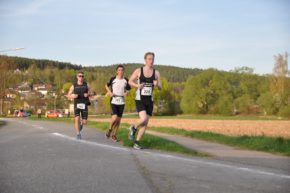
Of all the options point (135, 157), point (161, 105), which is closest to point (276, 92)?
point (161, 105)

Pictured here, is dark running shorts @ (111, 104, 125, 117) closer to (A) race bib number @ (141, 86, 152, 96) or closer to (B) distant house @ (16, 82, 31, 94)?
(A) race bib number @ (141, 86, 152, 96)

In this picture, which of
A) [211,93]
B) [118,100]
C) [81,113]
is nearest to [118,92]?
[118,100]

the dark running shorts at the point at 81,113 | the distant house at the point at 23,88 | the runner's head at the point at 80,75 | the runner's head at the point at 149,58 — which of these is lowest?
the dark running shorts at the point at 81,113

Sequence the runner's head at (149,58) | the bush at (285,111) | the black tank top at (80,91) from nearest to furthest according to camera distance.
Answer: the runner's head at (149,58), the black tank top at (80,91), the bush at (285,111)

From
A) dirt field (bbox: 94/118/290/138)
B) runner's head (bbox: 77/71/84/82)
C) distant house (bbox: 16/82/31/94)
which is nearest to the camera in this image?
runner's head (bbox: 77/71/84/82)

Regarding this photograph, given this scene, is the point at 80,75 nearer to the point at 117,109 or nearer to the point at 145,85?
the point at 117,109

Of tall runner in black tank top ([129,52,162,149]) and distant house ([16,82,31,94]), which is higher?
distant house ([16,82,31,94])

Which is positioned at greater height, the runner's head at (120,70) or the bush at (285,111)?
the runner's head at (120,70)

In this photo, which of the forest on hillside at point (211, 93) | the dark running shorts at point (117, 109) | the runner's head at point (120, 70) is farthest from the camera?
the forest on hillside at point (211, 93)

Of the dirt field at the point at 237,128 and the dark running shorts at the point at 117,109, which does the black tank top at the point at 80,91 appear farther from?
the dirt field at the point at 237,128

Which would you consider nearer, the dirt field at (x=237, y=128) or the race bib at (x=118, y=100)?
the race bib at (x=118, y=100)

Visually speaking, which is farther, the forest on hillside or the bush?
the forest on hillside

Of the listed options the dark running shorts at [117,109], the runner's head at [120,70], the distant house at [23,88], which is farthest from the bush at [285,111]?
the distant house at [23,88]

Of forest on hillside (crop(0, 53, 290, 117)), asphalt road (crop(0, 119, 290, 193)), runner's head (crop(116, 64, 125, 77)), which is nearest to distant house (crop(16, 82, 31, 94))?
forest on hillside (crop(0, 53, 290, 117))
